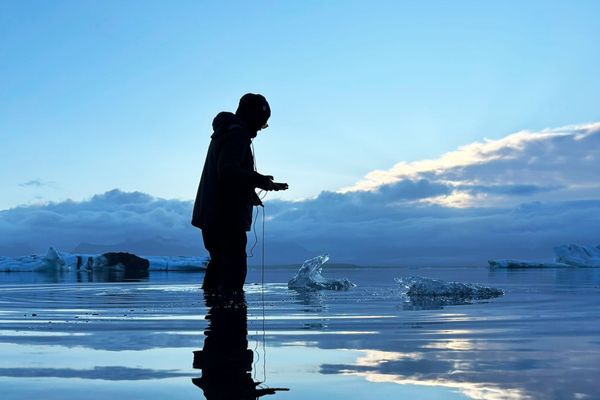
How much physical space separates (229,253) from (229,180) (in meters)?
0.59

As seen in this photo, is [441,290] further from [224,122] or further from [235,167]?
[224,122]

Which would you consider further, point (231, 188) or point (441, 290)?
point (441, 290)

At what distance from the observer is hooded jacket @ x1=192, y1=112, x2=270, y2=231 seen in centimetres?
515

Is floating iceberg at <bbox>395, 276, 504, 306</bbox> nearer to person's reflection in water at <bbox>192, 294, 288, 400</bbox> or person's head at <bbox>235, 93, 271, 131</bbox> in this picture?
person's head at <bbox>235, 93, 271, 131</bbox>

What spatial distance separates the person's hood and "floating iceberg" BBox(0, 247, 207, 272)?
118ft

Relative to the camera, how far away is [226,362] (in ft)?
6.89

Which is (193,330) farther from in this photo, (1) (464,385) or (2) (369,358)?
(1) (464,385)

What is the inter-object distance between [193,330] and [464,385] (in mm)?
1690

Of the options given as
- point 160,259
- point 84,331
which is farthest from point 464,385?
point 160,259

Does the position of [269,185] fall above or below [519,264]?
above

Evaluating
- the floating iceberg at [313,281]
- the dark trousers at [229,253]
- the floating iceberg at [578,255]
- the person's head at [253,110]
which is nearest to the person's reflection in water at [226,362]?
the dark trousers at [229,253]

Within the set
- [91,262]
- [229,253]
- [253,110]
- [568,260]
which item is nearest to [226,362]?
[229,253]

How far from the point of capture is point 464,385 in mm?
1745

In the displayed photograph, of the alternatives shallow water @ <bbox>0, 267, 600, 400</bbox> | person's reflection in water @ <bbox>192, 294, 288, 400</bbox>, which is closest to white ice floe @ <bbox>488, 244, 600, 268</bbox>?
shallow water @ <bbox>0, 267, 600, 400</bbox>
